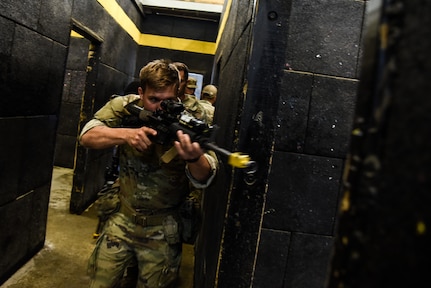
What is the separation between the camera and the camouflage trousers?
6.88 ft

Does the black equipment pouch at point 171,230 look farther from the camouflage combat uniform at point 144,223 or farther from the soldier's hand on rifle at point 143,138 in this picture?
the soldier's hand on rifle at point 143,138

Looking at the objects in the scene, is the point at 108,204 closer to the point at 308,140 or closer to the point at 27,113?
the point at 27,113

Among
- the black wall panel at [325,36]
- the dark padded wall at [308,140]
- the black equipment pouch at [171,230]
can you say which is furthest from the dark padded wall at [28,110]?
the black wall panel at [325,36]

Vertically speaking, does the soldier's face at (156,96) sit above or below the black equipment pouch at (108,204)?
above

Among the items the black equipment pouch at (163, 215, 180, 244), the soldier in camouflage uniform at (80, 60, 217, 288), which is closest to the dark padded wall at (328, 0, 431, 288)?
the soldier in camouflage uniform at (80, 60, 217, 288)

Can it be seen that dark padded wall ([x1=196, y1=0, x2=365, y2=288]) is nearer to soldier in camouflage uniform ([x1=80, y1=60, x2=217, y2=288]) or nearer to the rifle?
the rifle

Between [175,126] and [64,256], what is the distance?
2.50 meters

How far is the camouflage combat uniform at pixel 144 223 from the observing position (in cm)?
213

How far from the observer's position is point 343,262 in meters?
0.47

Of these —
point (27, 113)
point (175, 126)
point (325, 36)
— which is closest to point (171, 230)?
point (175, 126)

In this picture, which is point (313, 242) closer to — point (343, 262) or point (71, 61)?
point (343, 262)

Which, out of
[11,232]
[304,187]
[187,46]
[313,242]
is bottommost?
[11,232]

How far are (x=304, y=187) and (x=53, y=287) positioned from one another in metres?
2.34

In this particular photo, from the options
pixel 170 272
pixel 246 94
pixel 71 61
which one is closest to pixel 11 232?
pixel 170 272
